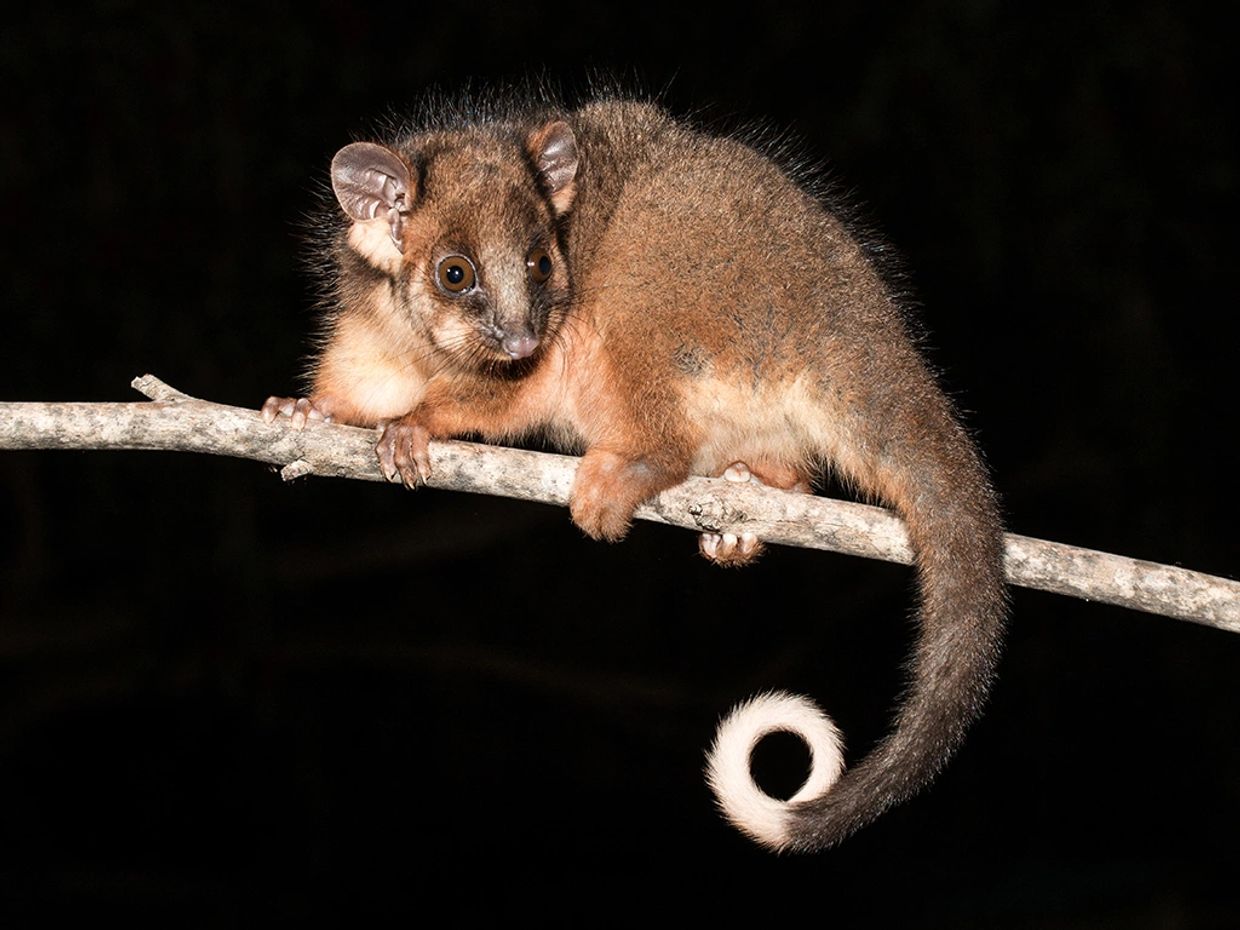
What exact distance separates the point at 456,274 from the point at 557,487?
0.60m

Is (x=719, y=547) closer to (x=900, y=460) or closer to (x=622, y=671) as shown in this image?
(x=900, y=460)

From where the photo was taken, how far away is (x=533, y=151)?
3.73 metres

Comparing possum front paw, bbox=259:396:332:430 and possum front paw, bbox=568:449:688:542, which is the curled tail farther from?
possum front paw, bbox=259:396:332:430

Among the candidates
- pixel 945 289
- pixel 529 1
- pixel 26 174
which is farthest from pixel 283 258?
pixel 945 289

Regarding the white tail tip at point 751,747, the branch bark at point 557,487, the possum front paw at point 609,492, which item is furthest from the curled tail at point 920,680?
the possum front paw at point 609,492

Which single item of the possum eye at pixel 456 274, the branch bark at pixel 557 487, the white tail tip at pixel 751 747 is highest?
the possum eye at pixel 456 274

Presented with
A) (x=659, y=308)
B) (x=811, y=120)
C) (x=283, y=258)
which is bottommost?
(x=659, y=308)

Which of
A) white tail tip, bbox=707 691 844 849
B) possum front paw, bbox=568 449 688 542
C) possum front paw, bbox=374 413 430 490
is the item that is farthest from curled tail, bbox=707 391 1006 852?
possum front paw, bbox=374 413 430 490

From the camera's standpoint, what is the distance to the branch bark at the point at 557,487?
319 centimetres

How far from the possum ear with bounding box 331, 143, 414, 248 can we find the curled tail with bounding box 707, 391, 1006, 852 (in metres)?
1.39

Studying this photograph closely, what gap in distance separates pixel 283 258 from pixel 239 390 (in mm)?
744

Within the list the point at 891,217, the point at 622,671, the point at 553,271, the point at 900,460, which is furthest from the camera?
the point at 891,217

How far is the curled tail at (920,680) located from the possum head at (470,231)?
96 centimetres

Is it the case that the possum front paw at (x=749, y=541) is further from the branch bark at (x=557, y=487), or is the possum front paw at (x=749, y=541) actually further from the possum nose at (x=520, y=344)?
the possum nose at (x=520, y=344)
